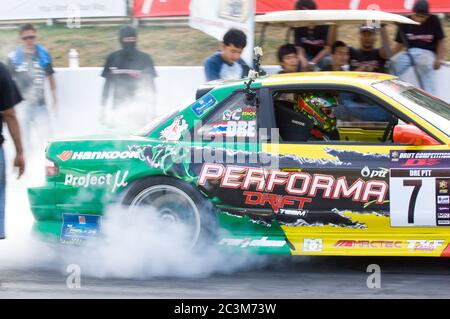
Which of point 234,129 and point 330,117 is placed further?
point 330,117

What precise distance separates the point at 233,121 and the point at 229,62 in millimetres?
2219

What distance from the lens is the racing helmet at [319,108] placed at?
6.87m

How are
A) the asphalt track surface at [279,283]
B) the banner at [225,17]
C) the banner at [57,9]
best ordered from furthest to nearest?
1. the banner at [57,9]
2. the banner at [225,17]
3. the asphalt track surface at [279,283]

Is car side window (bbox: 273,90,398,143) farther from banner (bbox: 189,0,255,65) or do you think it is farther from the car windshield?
banner (bbox: 189,0,255,65)

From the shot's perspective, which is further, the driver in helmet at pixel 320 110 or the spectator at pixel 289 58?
the spectator at pixel 289 58

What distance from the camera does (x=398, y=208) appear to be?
245 inches

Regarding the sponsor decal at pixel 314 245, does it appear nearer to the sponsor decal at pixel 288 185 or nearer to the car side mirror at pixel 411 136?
the sponsor decal at pixel 288 185

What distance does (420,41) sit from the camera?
32.2ft

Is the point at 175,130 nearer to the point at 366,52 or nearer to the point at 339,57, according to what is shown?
the point at 339,57

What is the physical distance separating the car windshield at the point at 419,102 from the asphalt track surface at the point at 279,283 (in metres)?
1.10

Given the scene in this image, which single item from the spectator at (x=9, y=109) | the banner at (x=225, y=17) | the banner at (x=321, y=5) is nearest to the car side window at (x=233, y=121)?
the spectator at (x=9, y=109)

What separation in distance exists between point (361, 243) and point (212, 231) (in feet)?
3.60

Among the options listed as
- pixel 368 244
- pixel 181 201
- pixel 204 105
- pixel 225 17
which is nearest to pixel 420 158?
pixel 368 244

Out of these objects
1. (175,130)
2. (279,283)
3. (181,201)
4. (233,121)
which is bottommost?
(279,283)
